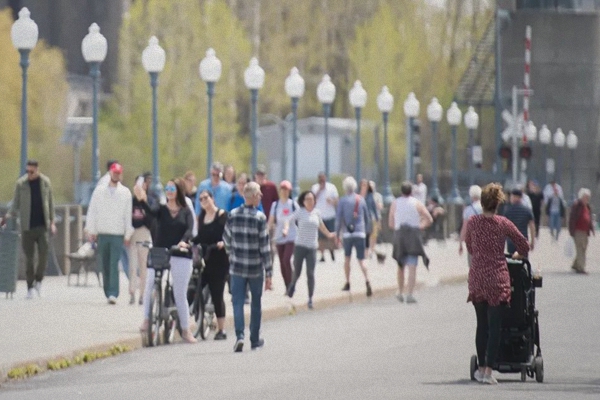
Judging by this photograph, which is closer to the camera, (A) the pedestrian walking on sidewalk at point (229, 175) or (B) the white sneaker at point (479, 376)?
(B) the white sneaker at point (479, 376)

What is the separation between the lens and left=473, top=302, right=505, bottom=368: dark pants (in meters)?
14.9

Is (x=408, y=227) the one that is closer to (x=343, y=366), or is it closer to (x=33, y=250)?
(x=33, y=250)

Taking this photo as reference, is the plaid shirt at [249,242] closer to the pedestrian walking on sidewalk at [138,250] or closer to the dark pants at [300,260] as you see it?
the pedestrian walking on sidewalk at [138,250]

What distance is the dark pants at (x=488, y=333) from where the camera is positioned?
14.9 m

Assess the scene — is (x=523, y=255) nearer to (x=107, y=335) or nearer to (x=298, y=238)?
(x=107, y=335)

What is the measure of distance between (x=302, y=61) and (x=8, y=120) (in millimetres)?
36670

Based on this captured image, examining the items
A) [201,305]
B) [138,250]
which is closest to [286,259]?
[138,250]

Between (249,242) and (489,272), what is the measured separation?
428 centimetres

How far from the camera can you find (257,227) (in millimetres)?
18875

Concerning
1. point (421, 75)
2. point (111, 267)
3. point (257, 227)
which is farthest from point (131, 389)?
point (421, 75)

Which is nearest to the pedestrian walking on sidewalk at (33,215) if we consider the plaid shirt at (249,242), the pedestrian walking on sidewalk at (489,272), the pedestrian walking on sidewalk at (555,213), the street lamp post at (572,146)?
the plaid shirt at (249,242)

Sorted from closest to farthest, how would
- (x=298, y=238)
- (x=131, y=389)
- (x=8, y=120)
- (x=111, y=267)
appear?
(x=131, y=389) < (x=111, y=267) < (x=298, y=238) < (x=8, y=120)

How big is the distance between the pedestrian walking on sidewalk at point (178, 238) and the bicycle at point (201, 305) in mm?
348

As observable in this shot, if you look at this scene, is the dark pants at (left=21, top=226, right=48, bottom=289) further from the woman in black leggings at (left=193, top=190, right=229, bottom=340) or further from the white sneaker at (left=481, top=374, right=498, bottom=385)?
the white sneaker at (left=481, top=374, right=498, bottom=385)
